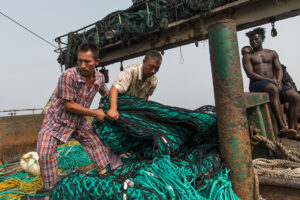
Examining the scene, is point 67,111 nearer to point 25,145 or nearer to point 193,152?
point 193,152

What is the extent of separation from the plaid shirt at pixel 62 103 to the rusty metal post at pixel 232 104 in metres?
1.23

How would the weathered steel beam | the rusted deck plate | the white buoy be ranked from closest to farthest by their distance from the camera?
the rusted deck plate → the white buoy → the weathered steel beam

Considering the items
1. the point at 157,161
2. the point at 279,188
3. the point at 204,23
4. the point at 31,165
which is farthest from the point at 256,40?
the point at 31,165

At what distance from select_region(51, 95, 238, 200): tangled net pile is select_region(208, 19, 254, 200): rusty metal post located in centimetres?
11

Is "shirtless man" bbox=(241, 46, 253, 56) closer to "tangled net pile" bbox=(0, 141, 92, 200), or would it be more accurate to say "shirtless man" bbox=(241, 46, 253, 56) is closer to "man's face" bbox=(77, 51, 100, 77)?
"man's face" bbox=(77, 51, 100, 77)

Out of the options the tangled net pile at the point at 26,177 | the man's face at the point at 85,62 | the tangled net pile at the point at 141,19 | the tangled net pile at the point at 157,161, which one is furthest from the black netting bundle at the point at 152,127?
the tangled net pile at the point at 141,19

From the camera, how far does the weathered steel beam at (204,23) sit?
160 inches

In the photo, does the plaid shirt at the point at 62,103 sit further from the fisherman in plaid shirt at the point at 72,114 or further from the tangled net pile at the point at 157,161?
the tangled net pile at the point at 157,161

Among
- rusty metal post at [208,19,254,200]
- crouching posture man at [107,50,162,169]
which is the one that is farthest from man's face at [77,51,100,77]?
rusty metal post at [208,19,254,200]

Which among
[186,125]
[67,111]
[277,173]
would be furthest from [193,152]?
[67,111]

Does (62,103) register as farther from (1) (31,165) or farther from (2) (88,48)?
(1) (31,165)

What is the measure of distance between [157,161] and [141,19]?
4957mm

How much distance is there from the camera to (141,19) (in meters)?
5.57

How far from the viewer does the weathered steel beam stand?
4055mm
